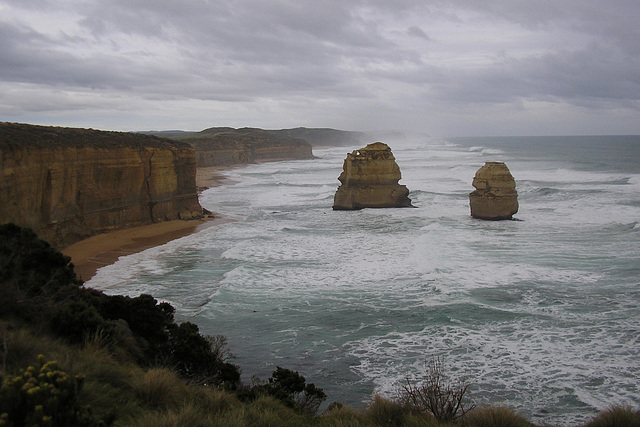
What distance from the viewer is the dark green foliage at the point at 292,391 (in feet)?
28.0

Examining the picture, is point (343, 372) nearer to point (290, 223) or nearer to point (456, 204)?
point (290, 223)

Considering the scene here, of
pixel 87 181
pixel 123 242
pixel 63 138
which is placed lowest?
pixel 123 242

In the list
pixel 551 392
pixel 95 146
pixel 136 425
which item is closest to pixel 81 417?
pixel 136 425

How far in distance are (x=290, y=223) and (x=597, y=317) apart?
1848 cm

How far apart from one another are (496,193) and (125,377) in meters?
24.3

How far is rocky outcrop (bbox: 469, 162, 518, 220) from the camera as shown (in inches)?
1098

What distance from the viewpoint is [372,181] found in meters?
33.6

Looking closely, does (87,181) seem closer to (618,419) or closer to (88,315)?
(88,315)

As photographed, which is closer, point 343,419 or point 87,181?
point 343,419

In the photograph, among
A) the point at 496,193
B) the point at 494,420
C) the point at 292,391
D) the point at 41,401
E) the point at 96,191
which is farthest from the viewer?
the point at 496,193

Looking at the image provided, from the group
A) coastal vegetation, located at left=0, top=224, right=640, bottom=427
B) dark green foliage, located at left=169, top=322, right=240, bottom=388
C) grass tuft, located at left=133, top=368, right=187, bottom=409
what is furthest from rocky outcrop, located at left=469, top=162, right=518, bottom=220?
grass tuft, located at left=133, top=368, right=187, bottom=409

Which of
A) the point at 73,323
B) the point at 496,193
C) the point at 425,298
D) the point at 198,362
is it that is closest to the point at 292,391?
the point at 198,362

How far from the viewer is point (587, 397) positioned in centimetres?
984

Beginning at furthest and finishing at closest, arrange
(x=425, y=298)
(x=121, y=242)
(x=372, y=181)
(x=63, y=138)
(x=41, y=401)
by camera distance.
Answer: (x=372, y=181) < (x=63, y=138) < (x=121, y=242) < (x=425, y=298) < (x=41, y=401)
